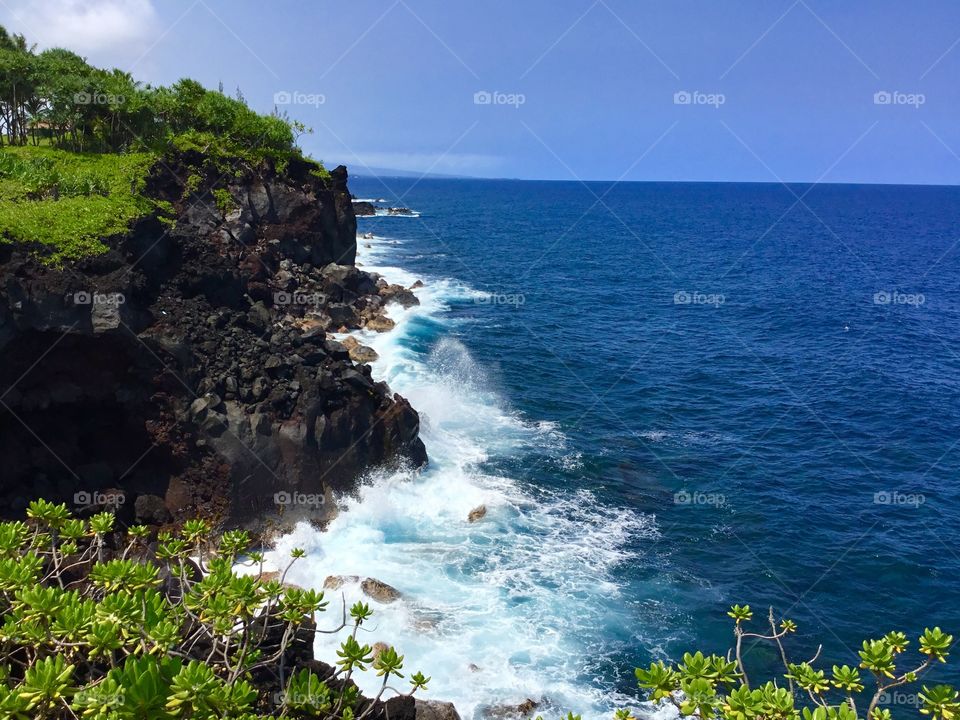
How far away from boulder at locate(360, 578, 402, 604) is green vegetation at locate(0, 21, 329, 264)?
19840mm

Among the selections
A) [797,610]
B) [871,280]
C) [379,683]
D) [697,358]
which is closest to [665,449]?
[797,610]

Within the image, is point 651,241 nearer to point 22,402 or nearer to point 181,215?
point 181,215

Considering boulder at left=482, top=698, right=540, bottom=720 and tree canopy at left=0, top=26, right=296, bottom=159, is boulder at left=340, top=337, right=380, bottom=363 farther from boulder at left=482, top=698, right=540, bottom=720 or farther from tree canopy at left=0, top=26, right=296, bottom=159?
boulder at left=482, top=698, right=540, bottom=720

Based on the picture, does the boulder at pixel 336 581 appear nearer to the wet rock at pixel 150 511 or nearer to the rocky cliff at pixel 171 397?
the rocky cliff at pixel 171 397

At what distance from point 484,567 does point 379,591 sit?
5150mm

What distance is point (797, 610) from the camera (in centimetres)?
2638

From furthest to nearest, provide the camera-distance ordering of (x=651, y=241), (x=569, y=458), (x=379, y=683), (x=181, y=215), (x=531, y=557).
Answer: (x=651, y=241)
(x=181, y=215)
(x=569, y=458)
(x=531, y=557)
(x=379, y=683)

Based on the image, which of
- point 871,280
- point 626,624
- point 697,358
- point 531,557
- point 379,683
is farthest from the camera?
point 871,280

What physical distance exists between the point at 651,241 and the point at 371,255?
69112 mm

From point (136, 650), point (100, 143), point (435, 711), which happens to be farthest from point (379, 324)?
point (136, 650)

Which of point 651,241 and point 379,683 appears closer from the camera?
point 379,683

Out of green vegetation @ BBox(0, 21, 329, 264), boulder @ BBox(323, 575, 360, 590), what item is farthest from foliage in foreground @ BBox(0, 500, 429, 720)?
green vegetation @ BBox(0, 21, 329, 264)

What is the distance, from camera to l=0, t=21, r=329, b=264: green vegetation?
103 ft

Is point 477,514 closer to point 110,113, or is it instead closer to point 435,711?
point 435,711
